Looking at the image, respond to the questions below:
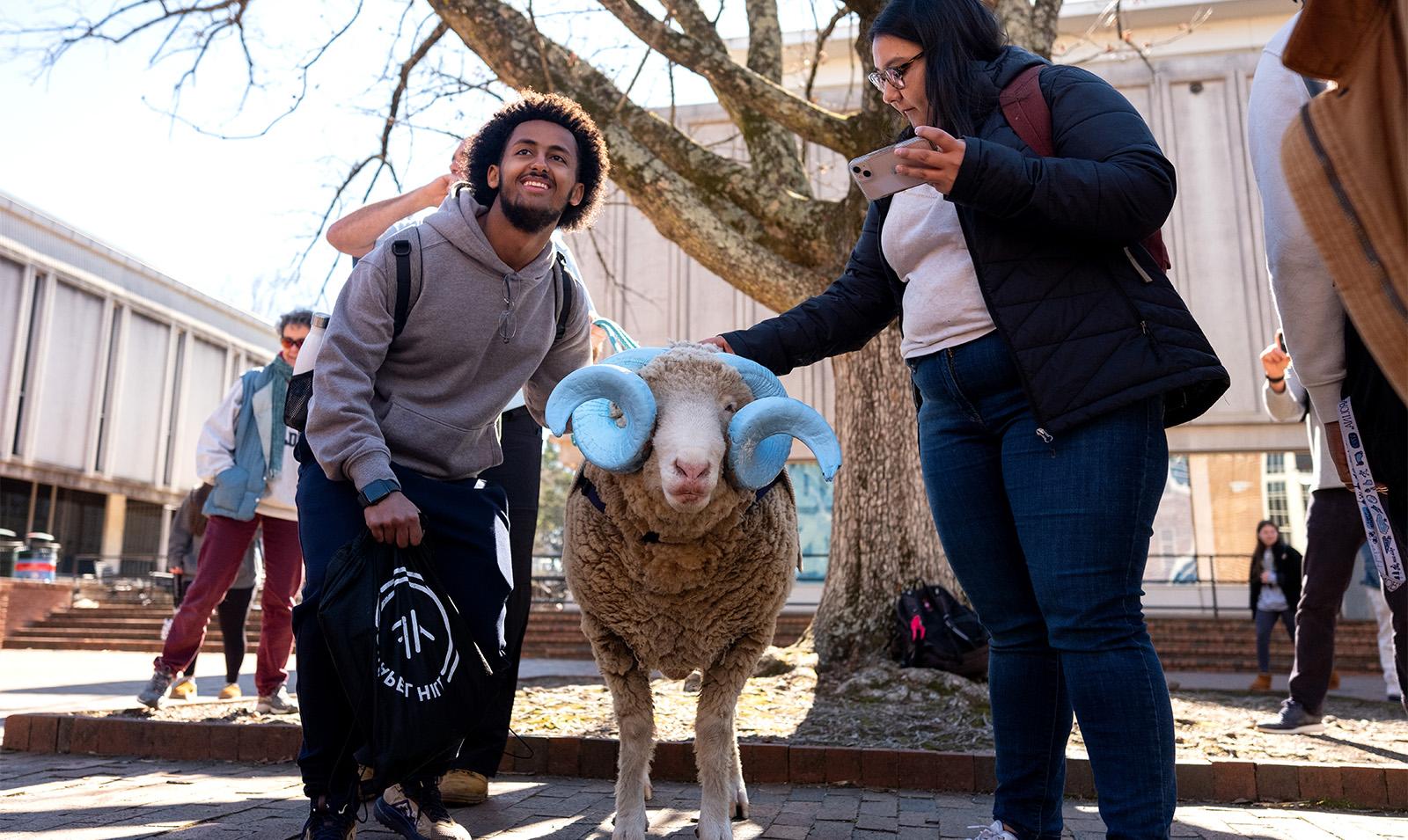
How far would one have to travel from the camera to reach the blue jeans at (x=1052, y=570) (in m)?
2.14

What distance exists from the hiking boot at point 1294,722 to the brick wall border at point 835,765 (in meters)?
1.34

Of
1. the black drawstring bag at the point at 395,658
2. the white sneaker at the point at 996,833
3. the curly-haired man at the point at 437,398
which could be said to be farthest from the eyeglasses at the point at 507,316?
the white sneaker at the point at 996,833

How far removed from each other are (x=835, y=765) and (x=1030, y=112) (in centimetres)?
293

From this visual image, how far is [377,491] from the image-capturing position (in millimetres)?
2682

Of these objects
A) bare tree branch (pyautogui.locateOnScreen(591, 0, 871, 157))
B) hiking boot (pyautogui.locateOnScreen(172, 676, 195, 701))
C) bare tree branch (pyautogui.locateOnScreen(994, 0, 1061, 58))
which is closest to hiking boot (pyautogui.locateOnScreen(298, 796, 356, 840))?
hiking boot (pyautogui.locateOnScreen(172, 676, 195, 701))

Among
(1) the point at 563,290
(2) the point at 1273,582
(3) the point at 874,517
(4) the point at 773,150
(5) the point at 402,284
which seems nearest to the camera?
(5) the point at 402,284

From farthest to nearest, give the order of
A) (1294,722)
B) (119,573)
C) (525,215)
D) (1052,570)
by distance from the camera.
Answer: (119,573), (1294,722), (525,215), (1052,570)

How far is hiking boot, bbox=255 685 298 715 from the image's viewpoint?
561 centimetres

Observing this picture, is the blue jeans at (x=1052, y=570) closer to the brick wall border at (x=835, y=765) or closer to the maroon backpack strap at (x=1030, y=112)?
the maroon backpack strap at (x=1030, y=112)

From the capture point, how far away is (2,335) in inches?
1042

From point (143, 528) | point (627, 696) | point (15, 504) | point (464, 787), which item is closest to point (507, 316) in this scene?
point (627, 696)

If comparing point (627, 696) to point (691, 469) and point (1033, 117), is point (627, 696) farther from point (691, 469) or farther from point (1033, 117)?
point (1033, 117)

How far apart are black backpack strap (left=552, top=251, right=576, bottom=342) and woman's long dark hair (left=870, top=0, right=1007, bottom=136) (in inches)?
52.5

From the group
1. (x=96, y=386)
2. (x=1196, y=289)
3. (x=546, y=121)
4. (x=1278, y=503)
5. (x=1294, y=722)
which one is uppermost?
(x=1196, y=289)
